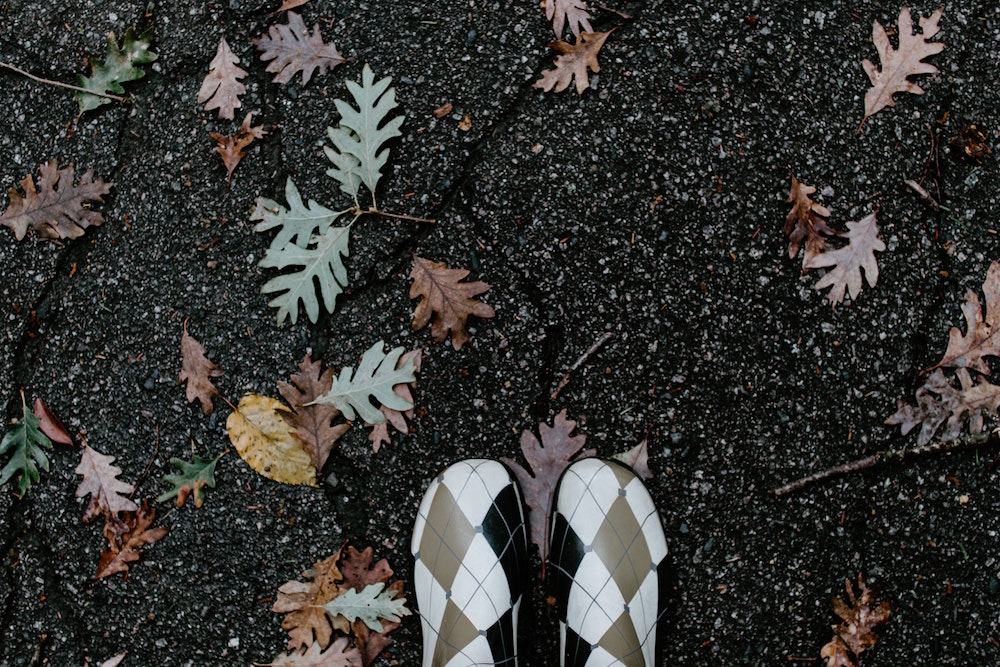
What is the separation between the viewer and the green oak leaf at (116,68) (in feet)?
6.29

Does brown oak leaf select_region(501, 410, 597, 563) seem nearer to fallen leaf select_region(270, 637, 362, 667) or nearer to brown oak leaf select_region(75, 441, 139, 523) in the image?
fallen leaf select_region(270, 637, 362, 667)

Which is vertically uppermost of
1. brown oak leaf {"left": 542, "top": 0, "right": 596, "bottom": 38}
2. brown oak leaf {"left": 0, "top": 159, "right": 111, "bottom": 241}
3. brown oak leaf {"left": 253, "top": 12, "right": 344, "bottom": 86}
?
brown oak leaf {"left": 542, "top": 0, "right": 596, "bottom": 38}

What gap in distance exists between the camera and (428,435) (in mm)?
1804

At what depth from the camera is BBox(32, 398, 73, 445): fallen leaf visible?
1866mm

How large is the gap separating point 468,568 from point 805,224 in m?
1.40

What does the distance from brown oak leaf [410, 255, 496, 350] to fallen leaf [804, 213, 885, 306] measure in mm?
965

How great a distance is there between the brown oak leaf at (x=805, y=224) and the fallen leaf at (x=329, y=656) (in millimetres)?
1706

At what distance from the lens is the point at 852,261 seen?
5.81 feet

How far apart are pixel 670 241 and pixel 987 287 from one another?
3.01ft

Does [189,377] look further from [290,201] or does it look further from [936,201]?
[936,201]

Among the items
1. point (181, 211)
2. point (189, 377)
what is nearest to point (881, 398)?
point (189, 377)

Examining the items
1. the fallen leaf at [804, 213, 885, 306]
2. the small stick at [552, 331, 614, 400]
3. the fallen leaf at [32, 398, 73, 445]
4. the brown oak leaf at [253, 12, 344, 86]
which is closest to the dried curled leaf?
the fallen leaf at [804, 213, 885, 306]

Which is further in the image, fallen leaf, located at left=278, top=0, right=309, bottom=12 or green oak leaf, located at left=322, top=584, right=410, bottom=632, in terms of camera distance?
fallen leaf, located at left=278, top=0, right=309, bottom=12

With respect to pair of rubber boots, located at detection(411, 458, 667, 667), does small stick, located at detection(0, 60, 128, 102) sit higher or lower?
higher
